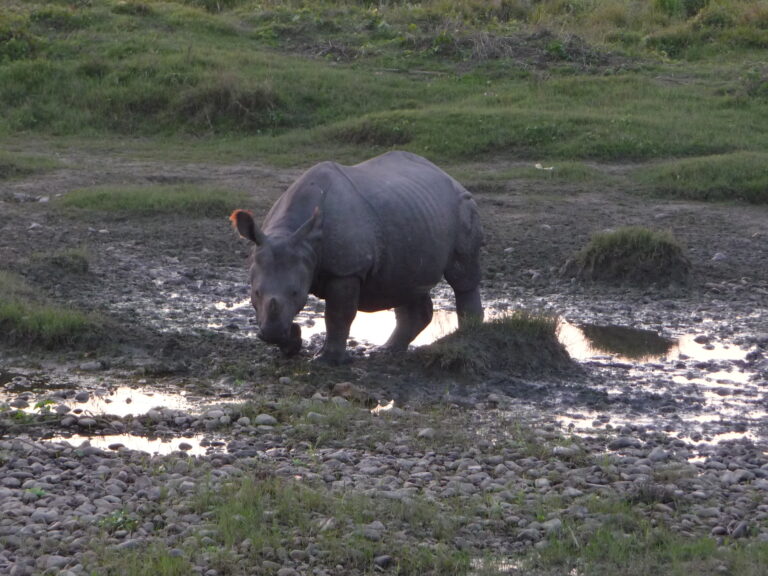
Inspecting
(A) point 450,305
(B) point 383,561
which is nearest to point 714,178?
(A) point 450,305

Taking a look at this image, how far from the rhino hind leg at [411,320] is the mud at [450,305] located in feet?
0.97

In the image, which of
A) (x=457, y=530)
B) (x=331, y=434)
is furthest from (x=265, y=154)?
(x=457, y=530)

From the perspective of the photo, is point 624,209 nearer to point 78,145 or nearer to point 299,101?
point 299,101

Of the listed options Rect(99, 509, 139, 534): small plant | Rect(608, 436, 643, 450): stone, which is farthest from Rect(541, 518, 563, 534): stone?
Rect(99, 509, 139, 534): small plant

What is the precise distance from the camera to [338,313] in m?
8.66

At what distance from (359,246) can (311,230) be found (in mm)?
449

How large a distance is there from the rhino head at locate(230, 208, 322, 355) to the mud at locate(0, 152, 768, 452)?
44 centimetres

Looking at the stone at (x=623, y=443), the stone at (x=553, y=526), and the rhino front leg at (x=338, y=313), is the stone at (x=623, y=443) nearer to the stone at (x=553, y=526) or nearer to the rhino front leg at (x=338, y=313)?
the stone at (x=553, y=526)

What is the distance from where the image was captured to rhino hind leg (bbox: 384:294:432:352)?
31.8 ft

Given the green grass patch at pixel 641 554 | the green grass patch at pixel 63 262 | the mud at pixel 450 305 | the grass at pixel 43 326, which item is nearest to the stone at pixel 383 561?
the green grass patch at pixel 641 554

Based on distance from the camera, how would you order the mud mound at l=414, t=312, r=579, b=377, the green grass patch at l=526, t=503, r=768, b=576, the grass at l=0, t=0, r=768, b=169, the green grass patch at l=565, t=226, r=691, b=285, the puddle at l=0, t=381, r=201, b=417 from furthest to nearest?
the grass at l=0, t=0, r=768, b=169, the green grass patch at l=565, t=226, r=691, b=285, the mud mound at l=414, t=312, r=579, b=377, the puddle at l=0, t=381, r=201, b=417, the green grass patch at l=526, t=503, r=768, b=576

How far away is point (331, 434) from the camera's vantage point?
23.0ft

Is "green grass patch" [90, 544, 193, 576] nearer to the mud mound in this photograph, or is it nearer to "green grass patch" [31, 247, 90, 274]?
the mud mound

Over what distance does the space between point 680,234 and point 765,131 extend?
4.39 m
